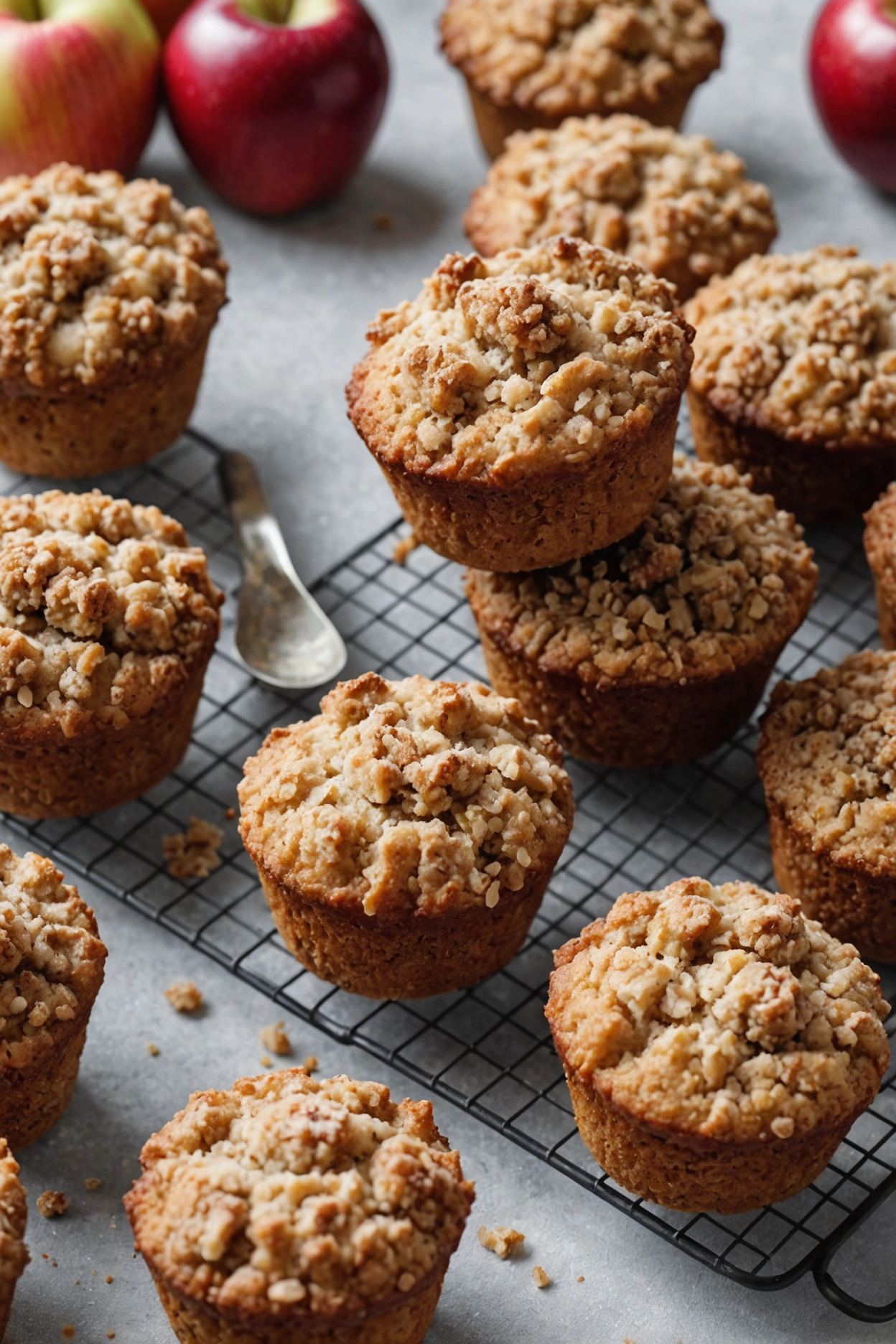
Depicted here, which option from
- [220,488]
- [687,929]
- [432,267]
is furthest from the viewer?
[432,267]

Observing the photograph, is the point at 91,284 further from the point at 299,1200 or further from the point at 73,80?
the point at 299,1200

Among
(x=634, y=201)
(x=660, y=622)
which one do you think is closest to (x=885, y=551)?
(x=660, y=622)

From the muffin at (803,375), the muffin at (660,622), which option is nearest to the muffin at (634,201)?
the muffin at (803,375)

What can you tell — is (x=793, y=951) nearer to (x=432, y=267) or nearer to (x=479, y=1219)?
(x=479, y=1219)

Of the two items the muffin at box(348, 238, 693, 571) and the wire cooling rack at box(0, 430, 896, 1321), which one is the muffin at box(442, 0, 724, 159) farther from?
the muffin at box(348, 238, 693, 571)

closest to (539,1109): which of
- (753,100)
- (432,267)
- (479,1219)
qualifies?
(479,1219)

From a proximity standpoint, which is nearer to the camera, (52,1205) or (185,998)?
(52,1205)
